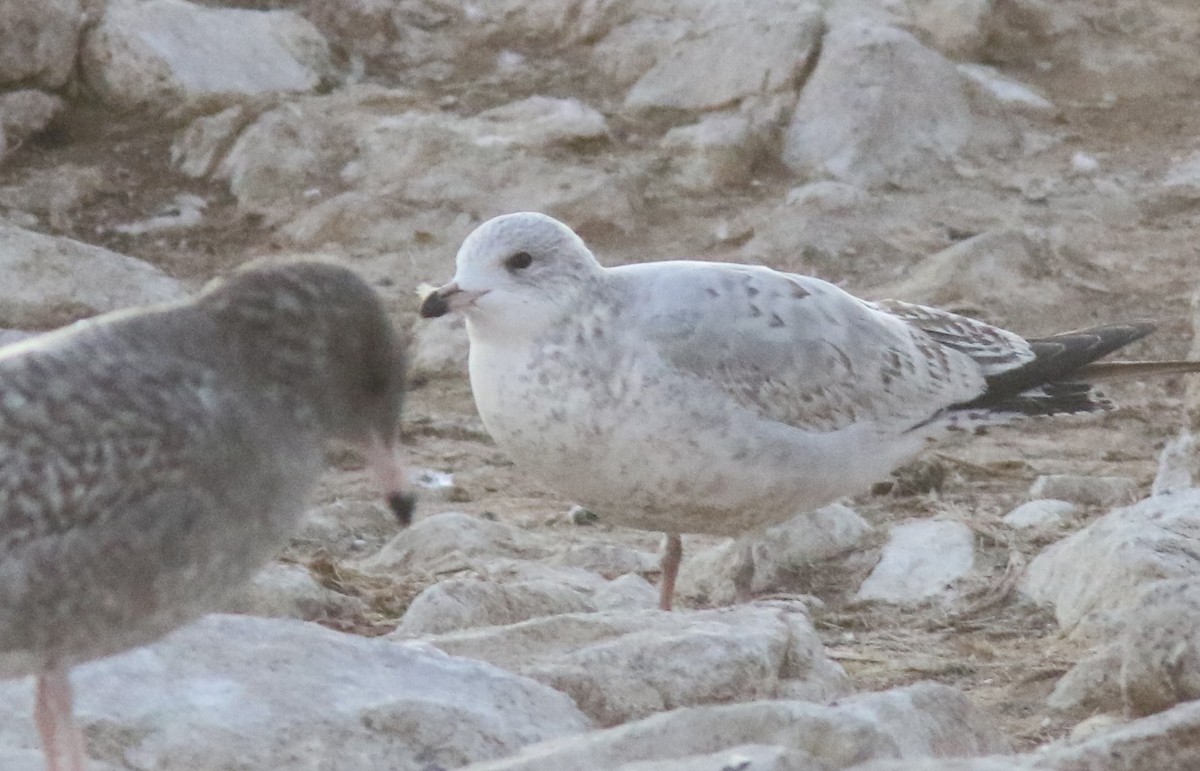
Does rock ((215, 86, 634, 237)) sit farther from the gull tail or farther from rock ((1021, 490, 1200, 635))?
rock ((1021, 490, 1200, 635))

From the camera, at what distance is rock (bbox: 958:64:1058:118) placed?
1106cm

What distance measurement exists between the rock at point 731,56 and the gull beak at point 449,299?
513 centimetres

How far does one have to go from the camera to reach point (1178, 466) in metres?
6.85

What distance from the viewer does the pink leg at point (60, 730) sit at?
3.39 metres

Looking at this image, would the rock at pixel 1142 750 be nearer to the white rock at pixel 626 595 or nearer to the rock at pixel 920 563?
the white rock at pixel 626 595

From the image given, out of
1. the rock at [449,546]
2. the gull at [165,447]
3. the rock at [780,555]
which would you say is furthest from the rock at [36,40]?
the gull at [165,447]

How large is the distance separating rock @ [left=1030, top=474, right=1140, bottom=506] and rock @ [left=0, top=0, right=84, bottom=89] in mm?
5600

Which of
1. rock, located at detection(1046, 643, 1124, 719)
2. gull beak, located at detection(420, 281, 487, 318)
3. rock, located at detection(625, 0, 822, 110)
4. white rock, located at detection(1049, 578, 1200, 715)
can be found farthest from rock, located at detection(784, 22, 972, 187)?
white rock, located at detection(1049, 578, 1200, 715)

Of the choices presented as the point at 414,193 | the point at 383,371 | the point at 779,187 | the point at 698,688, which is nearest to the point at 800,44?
the point at 779,187

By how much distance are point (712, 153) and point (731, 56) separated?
0.66m

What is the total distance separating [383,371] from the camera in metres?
3.56

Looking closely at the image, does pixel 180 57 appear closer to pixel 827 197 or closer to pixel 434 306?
pixel 827 197

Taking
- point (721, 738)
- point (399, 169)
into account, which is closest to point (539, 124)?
point (399, 169)

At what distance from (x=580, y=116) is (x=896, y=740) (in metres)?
7.11
